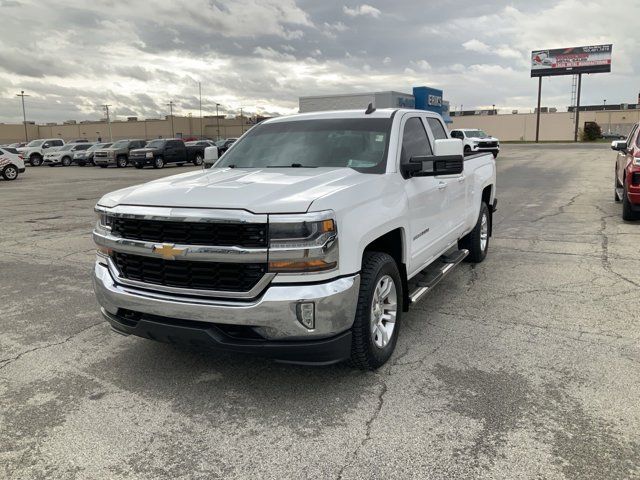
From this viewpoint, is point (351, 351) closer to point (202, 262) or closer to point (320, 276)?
point (320, 276)

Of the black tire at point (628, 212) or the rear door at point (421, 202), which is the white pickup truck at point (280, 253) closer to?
the rear door at point (421, 202)

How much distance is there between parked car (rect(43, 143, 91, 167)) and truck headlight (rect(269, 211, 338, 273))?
1618 inches

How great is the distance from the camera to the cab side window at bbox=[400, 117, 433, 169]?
4.64 meters

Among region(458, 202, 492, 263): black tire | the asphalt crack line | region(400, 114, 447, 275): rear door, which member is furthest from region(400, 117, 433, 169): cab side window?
the asphalt crack line

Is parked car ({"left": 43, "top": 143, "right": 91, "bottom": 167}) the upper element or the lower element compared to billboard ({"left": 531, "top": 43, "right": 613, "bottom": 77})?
lower

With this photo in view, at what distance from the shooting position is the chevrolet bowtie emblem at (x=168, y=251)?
3361mm

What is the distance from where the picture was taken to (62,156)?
39.6m

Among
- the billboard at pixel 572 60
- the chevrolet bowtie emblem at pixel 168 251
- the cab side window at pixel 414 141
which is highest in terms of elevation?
the billboard at pixel 572 60

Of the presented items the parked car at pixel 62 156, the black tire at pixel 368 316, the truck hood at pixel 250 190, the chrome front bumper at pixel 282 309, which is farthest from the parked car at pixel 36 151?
the black tire at pixel 368 316

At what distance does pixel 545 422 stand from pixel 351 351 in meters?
1.25

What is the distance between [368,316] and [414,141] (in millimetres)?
2075

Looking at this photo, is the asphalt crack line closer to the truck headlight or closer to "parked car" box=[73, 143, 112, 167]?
the truck headlight

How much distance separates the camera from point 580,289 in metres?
5.83

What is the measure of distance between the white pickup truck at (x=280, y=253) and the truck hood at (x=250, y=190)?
0.03ft
